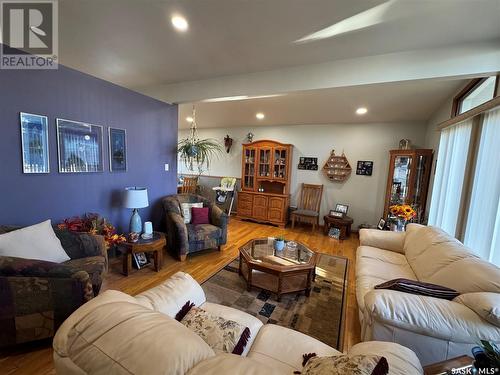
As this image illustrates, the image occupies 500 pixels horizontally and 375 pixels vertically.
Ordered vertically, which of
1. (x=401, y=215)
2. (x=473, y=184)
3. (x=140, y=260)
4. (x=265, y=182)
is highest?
(x=473, y=184)

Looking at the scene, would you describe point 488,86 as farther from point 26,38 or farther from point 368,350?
point 26,38

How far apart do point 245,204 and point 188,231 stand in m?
2.33

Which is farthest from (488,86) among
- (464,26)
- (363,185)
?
(363,185)

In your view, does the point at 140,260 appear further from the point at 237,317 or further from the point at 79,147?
the point at 237,317

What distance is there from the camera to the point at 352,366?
2.25 ft

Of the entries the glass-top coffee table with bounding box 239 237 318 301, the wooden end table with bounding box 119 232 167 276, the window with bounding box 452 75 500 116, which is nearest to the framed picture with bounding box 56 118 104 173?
the wooden end table with bounding box 119 232 167 276

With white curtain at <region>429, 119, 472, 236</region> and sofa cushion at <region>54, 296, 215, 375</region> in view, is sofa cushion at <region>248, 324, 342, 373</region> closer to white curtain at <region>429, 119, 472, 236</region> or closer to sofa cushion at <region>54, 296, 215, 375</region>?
sofa cushion at <region>54, 296, 215, 375</region>

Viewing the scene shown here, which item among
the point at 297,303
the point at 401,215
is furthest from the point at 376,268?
the point at 401,215

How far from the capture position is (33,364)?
4.78ft

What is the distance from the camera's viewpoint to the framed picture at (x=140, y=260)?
2.68 m

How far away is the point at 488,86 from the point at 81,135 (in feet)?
14.7

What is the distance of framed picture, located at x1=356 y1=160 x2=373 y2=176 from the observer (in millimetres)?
4500

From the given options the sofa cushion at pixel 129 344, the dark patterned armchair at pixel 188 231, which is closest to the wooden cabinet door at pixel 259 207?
the dark patterned armchair at pixel 188 231

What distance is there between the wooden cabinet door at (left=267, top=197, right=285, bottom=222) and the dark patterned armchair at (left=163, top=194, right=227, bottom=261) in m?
1.77
